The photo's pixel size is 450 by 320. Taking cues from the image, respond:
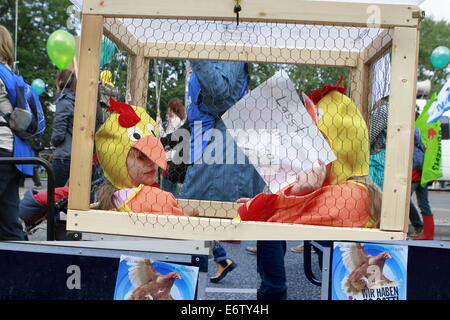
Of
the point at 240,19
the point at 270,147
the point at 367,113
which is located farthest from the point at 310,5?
the point at 367,113

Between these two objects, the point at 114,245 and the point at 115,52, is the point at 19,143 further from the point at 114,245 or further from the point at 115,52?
the point at 114,245

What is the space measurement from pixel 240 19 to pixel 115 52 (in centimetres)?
62

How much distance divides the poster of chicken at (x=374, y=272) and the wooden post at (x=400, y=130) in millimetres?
85

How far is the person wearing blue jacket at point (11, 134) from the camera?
230 centimetres

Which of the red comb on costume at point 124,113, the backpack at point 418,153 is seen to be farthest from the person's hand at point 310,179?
the backpack at point 418,153

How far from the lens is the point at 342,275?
45.5 inches

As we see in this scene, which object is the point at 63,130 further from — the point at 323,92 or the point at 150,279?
the point at 150,279

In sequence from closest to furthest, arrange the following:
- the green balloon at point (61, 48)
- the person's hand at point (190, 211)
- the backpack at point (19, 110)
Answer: the person's hand at point (190, 211) → the backpack at point (19, 110) → the green balloon at point (61, 48)

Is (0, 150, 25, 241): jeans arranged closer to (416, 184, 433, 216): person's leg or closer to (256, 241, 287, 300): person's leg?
(256, 241, 287, 300): person's leg

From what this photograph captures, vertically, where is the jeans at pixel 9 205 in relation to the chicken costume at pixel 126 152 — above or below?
below

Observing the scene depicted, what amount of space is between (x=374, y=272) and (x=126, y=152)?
819 mm

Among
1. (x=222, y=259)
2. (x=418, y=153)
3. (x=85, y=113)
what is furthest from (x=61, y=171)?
(x=418, y=153)

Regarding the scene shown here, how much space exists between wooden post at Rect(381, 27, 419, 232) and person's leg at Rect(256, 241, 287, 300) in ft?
0.95

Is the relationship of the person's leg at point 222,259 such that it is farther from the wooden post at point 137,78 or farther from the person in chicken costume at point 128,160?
the wooden post at point 137,78
